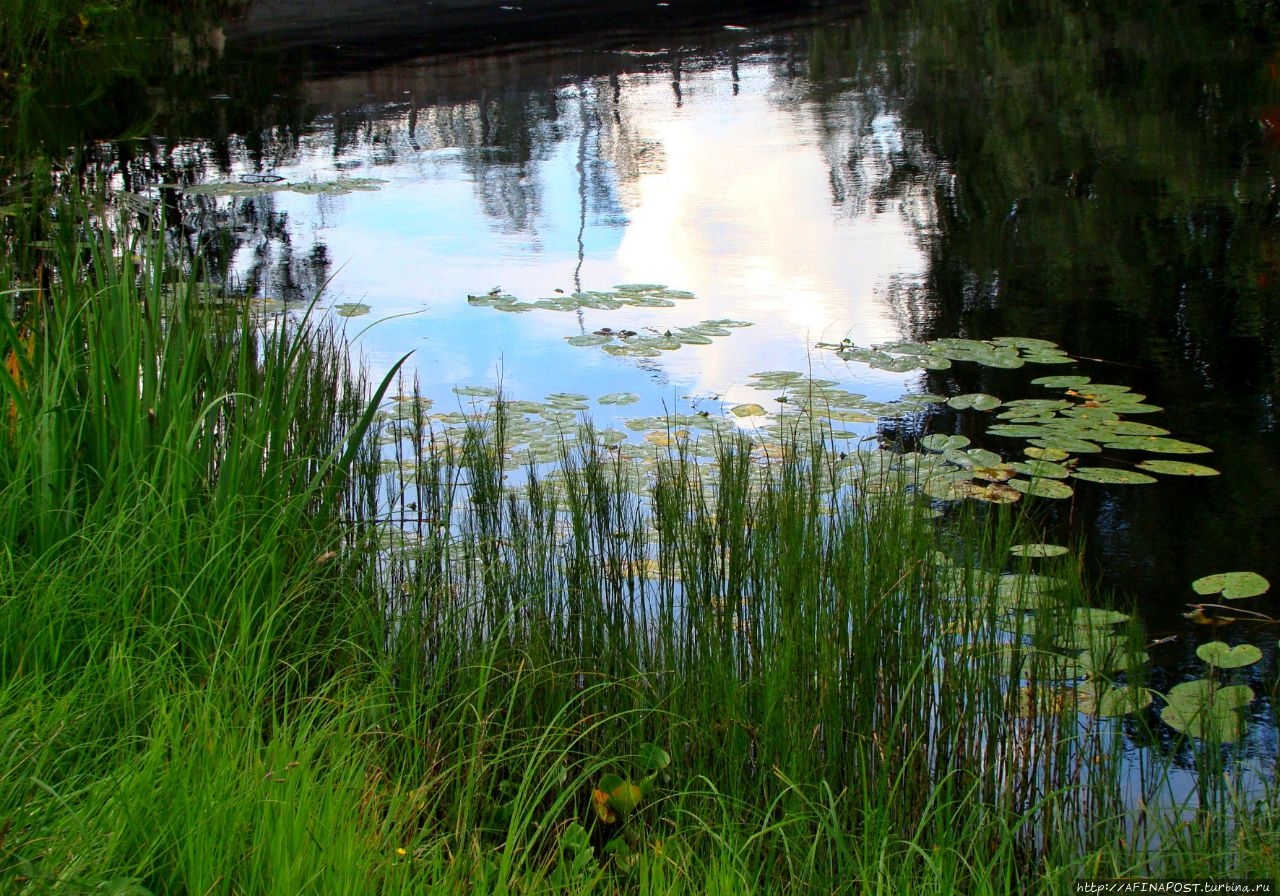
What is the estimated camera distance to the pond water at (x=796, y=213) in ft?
17.1

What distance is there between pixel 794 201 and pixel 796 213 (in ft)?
1.13

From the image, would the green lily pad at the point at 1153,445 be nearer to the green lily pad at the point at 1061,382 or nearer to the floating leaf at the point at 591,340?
the green lily pad at the point at 1061,382

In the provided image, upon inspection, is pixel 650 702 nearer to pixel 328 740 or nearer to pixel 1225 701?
pixel 328 740

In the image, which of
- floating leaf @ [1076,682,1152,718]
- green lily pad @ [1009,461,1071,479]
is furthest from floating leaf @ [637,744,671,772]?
green lily pad @ [1009,461,1071,479]

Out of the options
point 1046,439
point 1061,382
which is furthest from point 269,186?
point 1046,439

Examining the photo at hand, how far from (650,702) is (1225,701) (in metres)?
1.35

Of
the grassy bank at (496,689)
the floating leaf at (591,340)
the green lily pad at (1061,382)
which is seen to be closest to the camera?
the grassy bank at (496,689)

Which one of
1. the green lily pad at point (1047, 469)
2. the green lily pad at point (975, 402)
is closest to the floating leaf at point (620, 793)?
the green lily pad at point (1047, 469)

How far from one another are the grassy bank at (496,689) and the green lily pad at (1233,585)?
597 mm

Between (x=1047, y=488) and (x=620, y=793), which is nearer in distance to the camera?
(x=620, y=793)

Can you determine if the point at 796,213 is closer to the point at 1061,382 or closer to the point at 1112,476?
the point at 1061,382

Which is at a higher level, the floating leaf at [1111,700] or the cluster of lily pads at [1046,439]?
the cluster of lily pads at [1046,439]

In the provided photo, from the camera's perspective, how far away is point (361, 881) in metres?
1.94

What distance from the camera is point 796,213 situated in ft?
28.0
